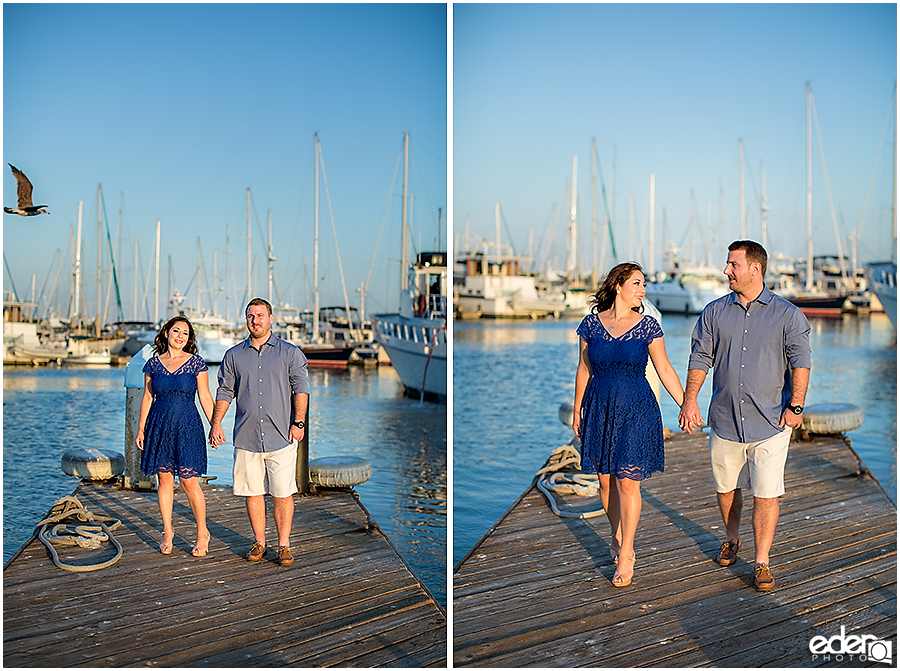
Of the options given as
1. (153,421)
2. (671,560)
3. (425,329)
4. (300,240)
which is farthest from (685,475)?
(300,240)

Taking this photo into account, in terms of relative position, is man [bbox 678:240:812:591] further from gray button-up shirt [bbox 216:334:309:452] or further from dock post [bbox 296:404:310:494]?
dock post [bbox 296:404:310:494]

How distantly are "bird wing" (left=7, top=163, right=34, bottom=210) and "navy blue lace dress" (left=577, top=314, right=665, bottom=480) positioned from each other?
2669mm

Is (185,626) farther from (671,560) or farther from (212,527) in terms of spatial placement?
(671,560)

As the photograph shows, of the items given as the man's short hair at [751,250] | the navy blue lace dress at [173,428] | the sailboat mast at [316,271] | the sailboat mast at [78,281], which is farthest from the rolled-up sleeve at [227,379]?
the sailboat mast at [316,271]

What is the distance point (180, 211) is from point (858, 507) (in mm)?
36847

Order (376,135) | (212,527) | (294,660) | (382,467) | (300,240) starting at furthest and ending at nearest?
(376,135), (300,240), (382,467), (212,527), (294,660)

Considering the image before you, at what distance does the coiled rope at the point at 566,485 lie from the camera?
4498mm

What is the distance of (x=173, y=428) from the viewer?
4.06 metres

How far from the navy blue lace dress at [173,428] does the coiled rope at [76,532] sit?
44 centimetres

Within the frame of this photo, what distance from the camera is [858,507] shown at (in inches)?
179

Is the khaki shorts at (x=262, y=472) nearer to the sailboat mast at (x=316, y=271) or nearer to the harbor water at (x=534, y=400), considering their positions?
the harbor water at (x=534, y=400)

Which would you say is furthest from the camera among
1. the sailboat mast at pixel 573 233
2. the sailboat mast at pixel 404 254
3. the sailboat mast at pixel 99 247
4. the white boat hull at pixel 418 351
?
the sailboat mast at pixel 573 233

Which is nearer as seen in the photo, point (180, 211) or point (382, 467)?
point (382, 467)

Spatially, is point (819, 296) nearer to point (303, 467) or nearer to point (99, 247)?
point (99, 247)
